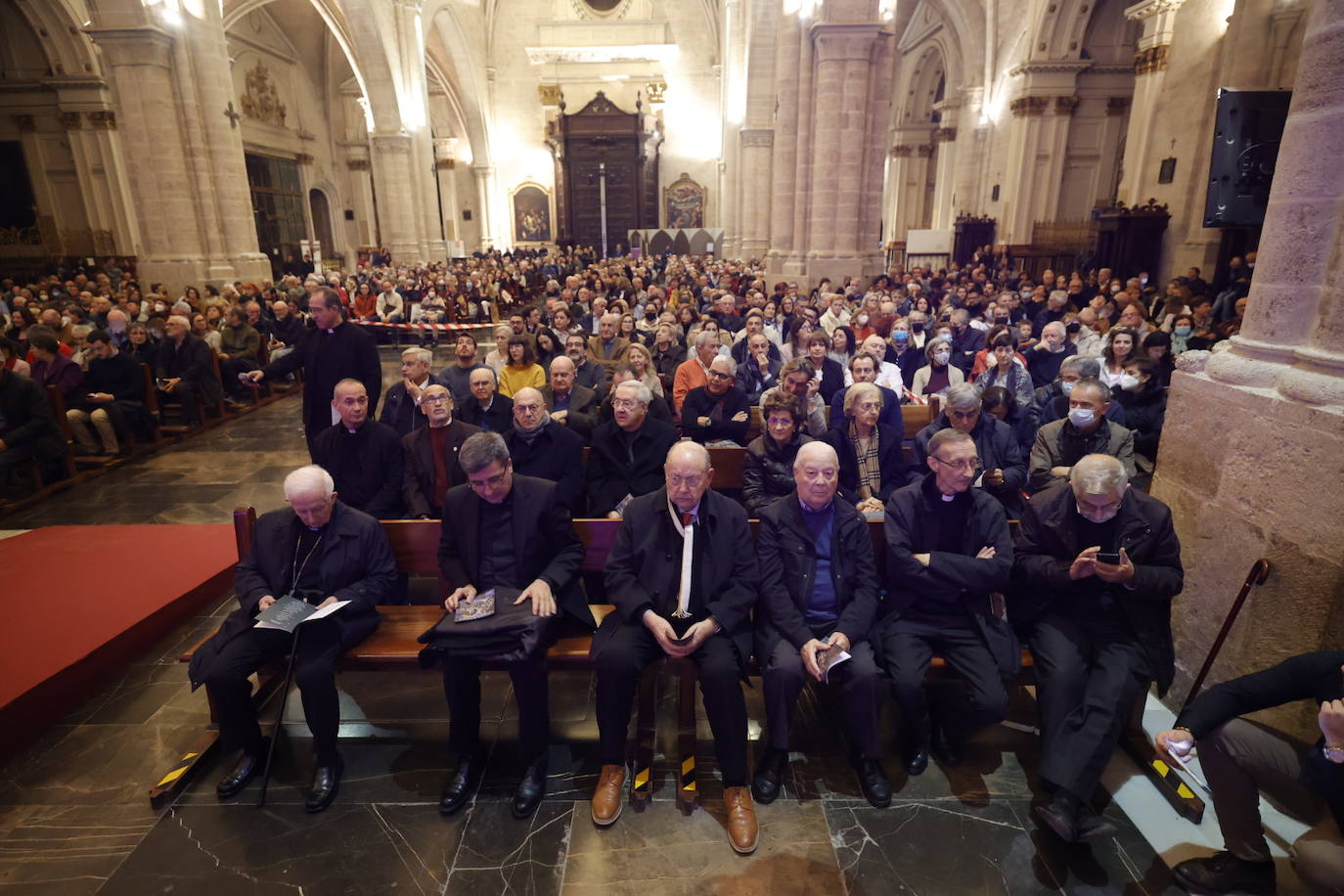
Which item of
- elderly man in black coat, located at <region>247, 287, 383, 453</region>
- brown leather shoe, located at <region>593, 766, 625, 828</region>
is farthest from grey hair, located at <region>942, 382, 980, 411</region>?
elderly man in black coat, located at <region>247, 287, 383, 453</region>

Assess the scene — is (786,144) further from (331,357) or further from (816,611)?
(816,611)

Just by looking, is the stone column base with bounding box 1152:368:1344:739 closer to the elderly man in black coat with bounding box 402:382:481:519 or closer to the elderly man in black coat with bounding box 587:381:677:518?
the elderly man in black coat with bounding box 587:381:677:518

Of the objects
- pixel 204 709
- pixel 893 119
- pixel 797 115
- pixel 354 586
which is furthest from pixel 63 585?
pixel 893 119

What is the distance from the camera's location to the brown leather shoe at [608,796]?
295 cm

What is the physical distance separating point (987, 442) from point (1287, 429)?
1.66 metres

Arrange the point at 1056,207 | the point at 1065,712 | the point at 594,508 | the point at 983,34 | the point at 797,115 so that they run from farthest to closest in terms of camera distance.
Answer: the point at 983,34 → the point at 1056,207 → the point at 797,115 → the point at 594,508 → the point at 1065,712

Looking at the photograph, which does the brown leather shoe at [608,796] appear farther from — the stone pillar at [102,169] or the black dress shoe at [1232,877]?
the stone pillar at [102,169]

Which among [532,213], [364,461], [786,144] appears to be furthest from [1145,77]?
[532,213]

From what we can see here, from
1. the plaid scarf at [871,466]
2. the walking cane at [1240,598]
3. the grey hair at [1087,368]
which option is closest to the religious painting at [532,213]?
the grey hair at [1087,368]

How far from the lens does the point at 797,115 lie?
1326cm

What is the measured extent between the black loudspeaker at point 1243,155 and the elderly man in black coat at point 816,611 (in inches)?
103

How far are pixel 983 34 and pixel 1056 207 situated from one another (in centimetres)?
569

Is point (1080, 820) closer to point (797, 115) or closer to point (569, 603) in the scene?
point (569, 603)

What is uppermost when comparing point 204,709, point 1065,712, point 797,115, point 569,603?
point 797,115
